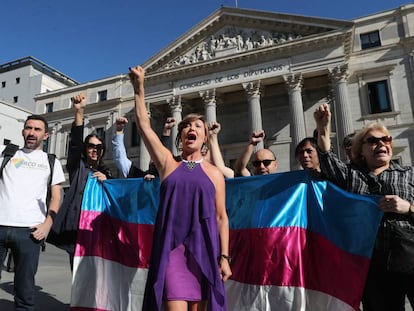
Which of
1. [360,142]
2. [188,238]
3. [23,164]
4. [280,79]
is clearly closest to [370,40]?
[280,79]

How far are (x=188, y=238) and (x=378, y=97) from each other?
23.7 metres

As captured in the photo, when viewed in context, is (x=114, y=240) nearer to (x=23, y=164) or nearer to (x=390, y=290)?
(x=23, y=164)

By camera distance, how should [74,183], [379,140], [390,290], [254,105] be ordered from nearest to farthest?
[390,290] < [379,140] < [74,183] < [254,105]

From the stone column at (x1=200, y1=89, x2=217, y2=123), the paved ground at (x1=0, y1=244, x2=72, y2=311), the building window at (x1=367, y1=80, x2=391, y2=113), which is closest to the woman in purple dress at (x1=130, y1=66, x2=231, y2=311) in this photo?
the paved ground at (x1=0, y1=244, x2=72, y2=311)

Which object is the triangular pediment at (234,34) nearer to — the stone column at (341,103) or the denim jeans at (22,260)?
the stone column at (341,103)

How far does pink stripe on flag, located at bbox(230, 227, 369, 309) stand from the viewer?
2762mm

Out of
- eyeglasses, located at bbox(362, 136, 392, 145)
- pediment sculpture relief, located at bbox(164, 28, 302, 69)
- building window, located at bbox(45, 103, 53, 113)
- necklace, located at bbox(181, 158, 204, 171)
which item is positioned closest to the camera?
necklace, located at bbox(181, 158, 204, 171)

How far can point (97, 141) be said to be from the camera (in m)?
4.28

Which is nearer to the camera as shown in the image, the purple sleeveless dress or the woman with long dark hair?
the purple sleeveless dress

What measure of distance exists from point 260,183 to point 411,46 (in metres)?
23.3

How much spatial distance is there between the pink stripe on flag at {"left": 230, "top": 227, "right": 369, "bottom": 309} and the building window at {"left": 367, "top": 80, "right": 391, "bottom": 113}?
2180 cm

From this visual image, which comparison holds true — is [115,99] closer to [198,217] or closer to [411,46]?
[411,46]

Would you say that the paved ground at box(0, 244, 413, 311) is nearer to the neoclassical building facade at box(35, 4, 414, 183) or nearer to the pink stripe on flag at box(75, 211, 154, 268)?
the pink stripe on flag at box(75, 211, 154, 268)

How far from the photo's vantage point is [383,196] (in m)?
2.55
